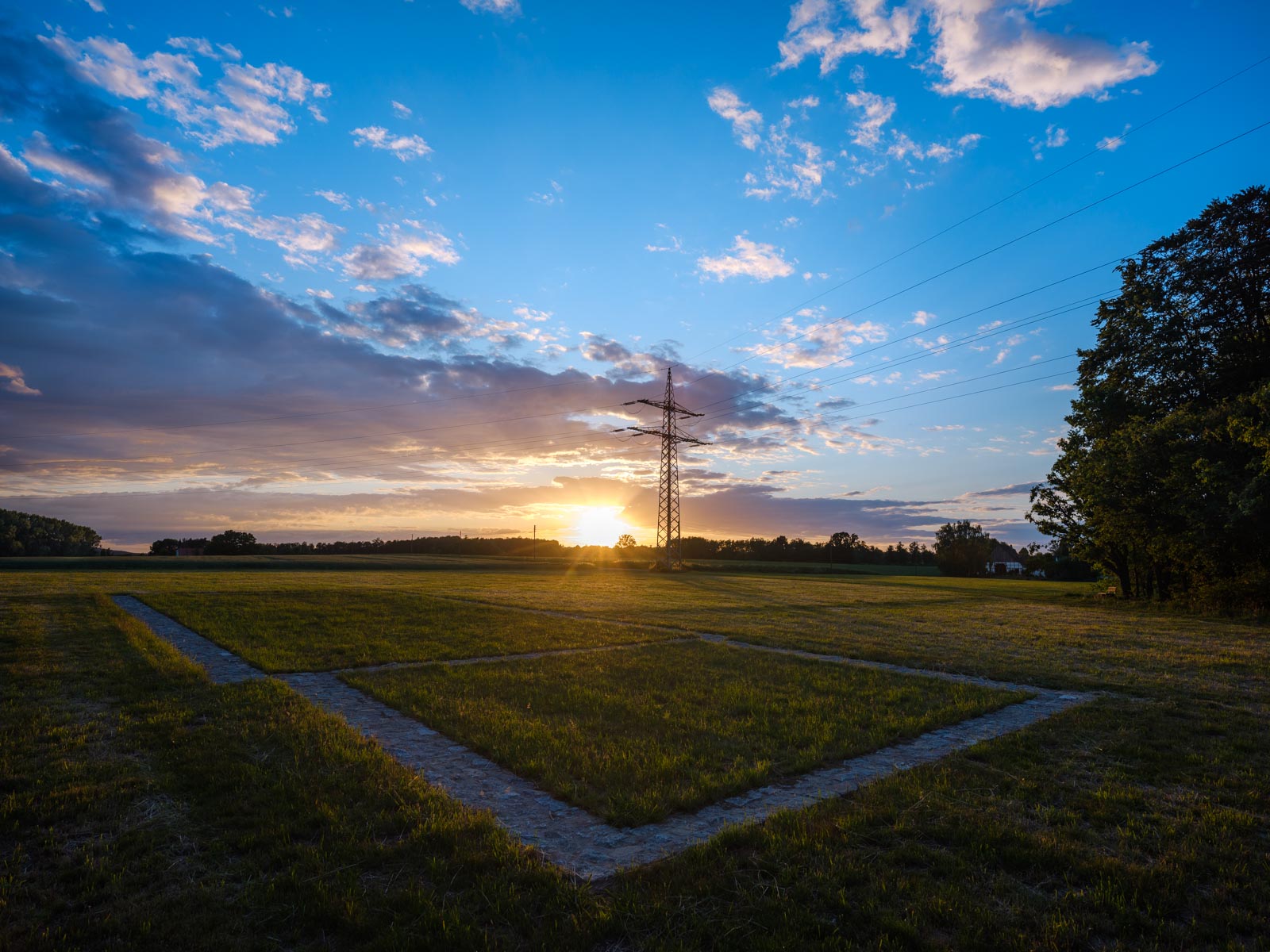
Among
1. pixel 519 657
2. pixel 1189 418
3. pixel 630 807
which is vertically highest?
pixel 1189 418

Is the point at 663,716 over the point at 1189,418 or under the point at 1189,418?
under

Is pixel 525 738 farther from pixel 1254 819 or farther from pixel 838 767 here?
pixel 1254 819

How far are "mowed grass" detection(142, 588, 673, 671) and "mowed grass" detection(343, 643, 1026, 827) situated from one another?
6.75 feet

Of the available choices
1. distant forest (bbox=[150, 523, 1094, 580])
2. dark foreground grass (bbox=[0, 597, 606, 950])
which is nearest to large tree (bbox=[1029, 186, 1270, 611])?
dark foreground grass (bbox=[0, 597, 606, 950])

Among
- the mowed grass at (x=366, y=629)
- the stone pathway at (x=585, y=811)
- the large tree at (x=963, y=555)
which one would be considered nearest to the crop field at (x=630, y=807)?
the stone pathway at (x=585, y=811)

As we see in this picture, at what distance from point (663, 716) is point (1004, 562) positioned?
135 m

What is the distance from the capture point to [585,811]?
5.81m

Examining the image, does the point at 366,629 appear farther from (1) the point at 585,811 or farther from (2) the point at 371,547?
(2) the point at 371,547

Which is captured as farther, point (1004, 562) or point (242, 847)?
point (1004, 562)

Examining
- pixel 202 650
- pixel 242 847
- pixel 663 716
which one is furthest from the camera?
pixel 202 650

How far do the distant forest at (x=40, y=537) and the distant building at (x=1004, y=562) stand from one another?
5489 inches

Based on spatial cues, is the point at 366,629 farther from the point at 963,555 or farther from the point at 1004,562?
the point at 1004,562

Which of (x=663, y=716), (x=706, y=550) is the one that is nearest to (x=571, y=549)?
(x=706, y=550)

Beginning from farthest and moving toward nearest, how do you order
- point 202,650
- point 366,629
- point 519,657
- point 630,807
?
point 366,629 → point 202,650 → point 519,657 → point 630,807
